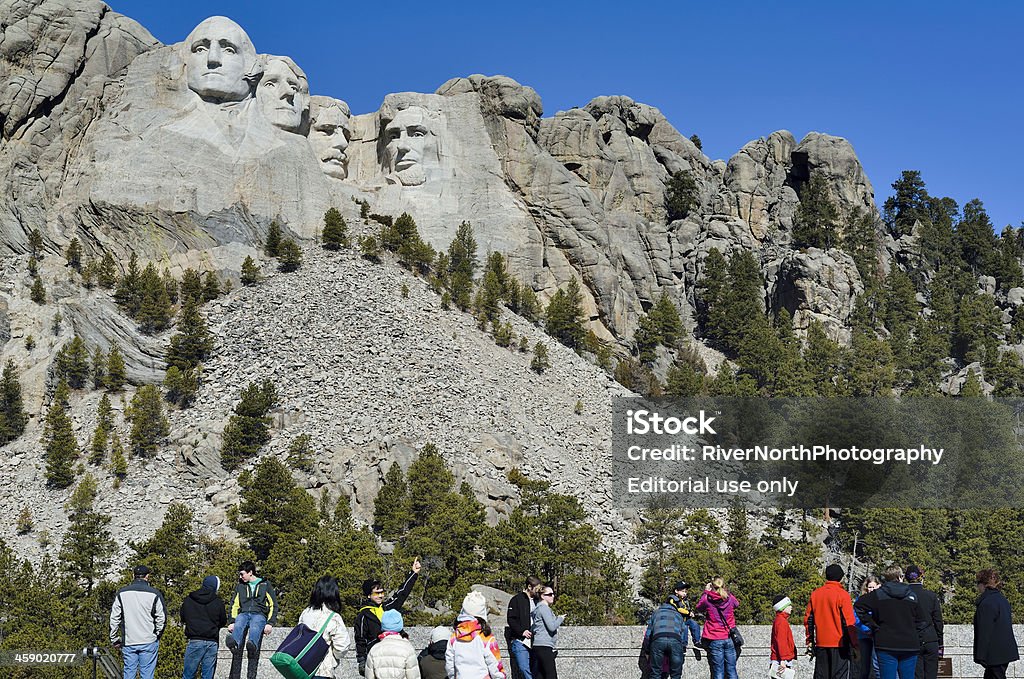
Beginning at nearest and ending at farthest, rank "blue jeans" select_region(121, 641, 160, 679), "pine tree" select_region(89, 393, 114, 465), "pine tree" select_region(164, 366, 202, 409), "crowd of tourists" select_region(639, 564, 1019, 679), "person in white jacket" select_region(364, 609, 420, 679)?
"person in white jacket" select_region(364, 609, 420, 679) → "crowd of tourists" select_region(639, 564, 1019, 679) → "blue jeans" select_region(121, 641, 160, 679) → "pine tree" select_region(89, 393, 114, 465) → "pine tree" select_region(164, 366, 202, 409)

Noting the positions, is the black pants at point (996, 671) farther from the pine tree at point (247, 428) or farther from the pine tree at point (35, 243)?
the pine tree at point (35, 243)

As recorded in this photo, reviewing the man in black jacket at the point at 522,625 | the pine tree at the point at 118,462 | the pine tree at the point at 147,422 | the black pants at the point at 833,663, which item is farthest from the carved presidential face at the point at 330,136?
the black pants at the point at 833,663

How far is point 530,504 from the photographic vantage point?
43406mm

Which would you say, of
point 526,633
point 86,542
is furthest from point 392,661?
point 86,542

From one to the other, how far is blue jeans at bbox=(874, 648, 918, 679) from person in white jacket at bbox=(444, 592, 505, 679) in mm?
4557

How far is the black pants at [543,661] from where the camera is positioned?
50.9 feet

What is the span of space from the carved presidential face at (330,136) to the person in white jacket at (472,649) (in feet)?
183

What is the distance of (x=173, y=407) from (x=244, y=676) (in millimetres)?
33675

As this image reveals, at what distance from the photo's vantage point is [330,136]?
67.8 metres

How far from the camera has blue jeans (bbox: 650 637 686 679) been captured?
15.8 metres

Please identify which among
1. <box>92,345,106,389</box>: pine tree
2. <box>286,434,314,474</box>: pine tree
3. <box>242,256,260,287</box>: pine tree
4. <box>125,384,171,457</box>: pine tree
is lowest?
<box>286,434,314,474</box>: pine tree

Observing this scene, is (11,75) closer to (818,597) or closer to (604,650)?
(604,650)

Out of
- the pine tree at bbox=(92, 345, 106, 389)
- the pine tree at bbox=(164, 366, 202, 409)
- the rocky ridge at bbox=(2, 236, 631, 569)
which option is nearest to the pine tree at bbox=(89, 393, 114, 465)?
the rocky ridge at bbox=(2, 236, 631, 569)

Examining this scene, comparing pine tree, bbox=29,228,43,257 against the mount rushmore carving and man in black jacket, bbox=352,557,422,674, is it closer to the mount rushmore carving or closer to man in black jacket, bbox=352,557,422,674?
the mount rushmore carving
